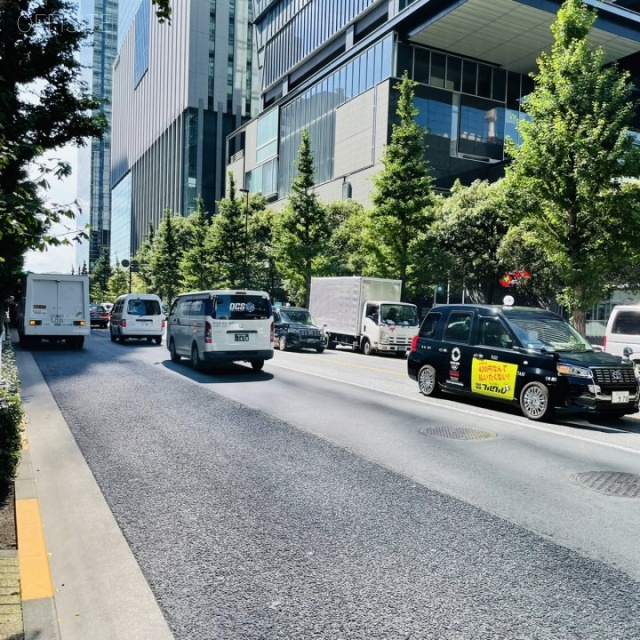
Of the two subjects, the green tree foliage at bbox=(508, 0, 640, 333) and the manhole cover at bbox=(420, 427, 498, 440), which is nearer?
the manhole cover at bbox=(420, 427, 498, 440)

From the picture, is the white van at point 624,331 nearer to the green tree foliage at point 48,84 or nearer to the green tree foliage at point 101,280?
the green tree foliage at point 48,84

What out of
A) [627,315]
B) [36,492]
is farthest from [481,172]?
[36,492]

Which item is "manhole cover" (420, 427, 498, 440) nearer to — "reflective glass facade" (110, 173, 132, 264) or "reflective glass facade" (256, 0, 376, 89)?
"reflective glass facade" (256, 0, 376, 89)

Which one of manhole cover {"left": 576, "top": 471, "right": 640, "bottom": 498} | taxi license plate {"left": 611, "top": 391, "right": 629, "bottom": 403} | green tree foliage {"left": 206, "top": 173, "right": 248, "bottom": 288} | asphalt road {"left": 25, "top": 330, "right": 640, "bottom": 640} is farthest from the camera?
green tree foliage {"left": 206, "top": 173, "right": 248, "bottom": 288}

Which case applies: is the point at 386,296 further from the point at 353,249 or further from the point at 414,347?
the point at 353,249

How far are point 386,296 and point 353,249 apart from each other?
695 inches

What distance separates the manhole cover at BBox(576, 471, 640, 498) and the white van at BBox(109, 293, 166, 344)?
22232 mm

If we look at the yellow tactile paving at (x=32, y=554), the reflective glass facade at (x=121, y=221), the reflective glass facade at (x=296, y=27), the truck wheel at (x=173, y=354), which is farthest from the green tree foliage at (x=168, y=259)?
the reflective glass facade at (x=121, y=221)

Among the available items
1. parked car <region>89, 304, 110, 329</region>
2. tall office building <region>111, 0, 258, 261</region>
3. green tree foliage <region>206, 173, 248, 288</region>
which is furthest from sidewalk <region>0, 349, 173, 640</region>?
tall office building <region>111, 0, 258, 261</region>

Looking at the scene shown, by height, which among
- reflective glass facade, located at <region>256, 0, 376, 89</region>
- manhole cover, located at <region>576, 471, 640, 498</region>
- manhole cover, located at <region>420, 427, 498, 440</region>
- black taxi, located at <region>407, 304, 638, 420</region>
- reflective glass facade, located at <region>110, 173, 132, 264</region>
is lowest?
manhole cover, located at <region>420, 427, 498, 440</region>

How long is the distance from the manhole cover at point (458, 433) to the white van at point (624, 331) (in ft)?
24.0

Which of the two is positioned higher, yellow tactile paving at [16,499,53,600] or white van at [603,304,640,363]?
white van at [603,304,640,363]

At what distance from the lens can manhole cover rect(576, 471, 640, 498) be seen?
230 inches

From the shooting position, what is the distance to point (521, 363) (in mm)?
10008
